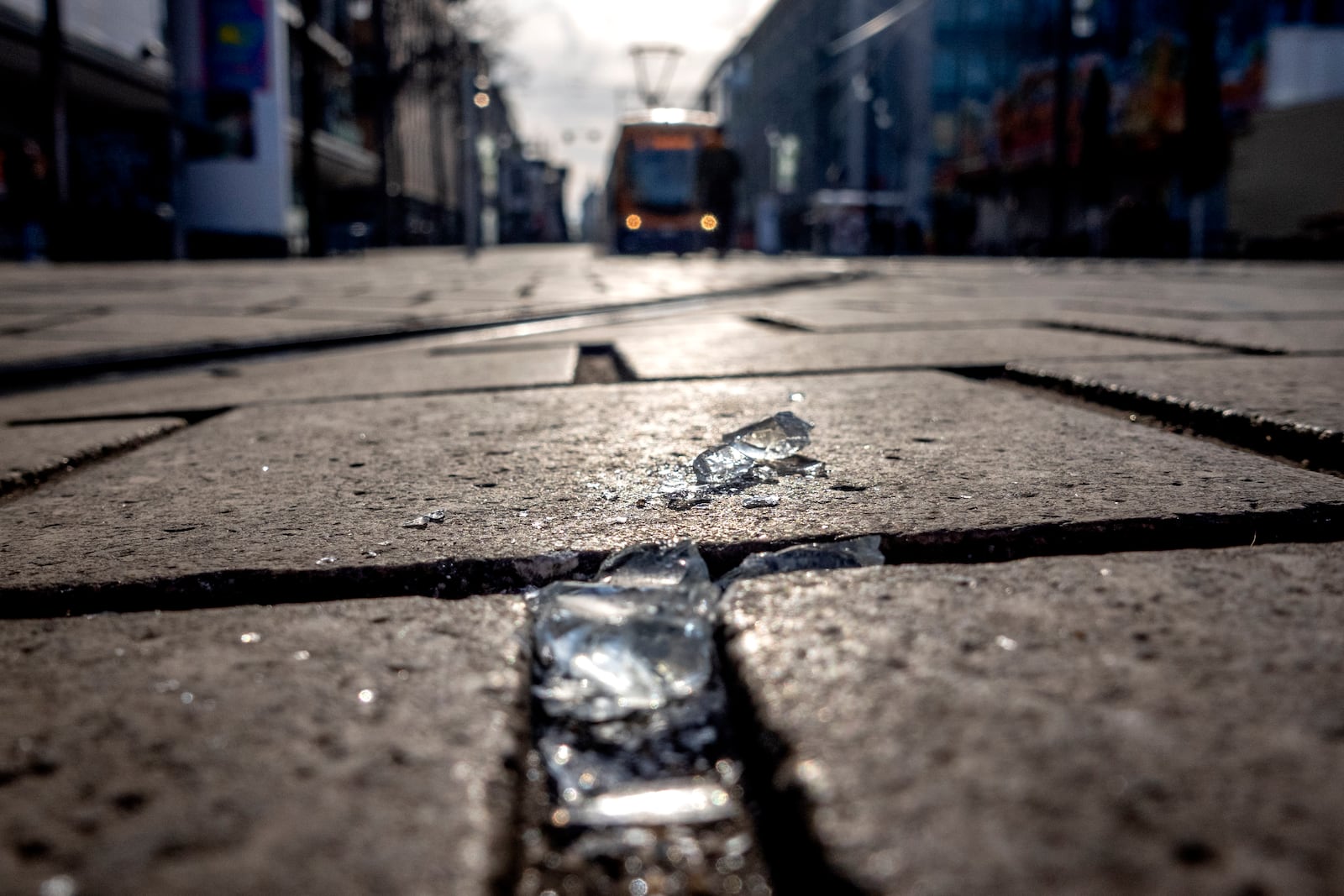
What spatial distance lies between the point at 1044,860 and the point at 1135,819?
5 cm

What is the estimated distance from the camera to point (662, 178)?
17.7 meters

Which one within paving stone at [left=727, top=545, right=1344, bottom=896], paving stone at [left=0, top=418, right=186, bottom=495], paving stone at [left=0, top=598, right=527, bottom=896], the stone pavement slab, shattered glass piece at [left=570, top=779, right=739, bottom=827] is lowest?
shattered glass piece at [left=570, top=779, right=739, bottom=827]

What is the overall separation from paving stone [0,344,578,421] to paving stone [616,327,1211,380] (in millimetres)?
232

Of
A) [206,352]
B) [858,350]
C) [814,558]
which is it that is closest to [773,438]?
[814,558]

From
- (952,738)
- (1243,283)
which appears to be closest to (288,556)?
(952,738)

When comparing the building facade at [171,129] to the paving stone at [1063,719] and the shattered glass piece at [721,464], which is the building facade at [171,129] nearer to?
the shattered glass piece at [721,464]

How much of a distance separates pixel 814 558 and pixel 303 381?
159 cm

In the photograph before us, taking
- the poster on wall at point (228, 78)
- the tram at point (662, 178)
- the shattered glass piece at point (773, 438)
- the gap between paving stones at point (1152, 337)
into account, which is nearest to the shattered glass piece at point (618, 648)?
the shattered glass piece at point (773, 438)

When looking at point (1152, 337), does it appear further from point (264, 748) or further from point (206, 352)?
point (264, 748)

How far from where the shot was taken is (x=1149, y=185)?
2552cm

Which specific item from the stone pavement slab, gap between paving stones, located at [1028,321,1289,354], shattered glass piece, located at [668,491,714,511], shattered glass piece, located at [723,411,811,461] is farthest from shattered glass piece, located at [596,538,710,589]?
the stone pavement slab

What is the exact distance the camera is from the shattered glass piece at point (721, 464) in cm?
104

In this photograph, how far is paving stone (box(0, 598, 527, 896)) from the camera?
41 cm

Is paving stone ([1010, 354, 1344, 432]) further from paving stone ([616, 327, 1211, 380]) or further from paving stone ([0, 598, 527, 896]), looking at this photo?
paving stone ([0, 598, 527, 896])
